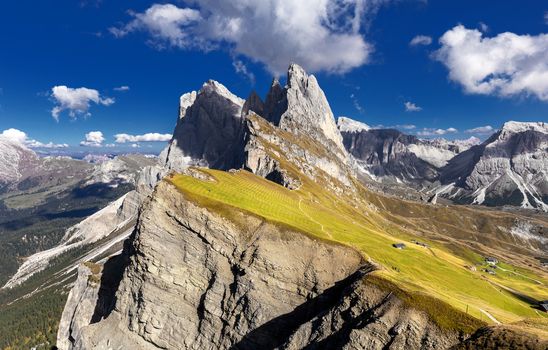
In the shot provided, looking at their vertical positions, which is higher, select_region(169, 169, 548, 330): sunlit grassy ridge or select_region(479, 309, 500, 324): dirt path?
select_region(169, 169, 548, 330): sunlit grassy ridge

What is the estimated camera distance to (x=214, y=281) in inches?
2943

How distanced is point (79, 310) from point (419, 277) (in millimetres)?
96113

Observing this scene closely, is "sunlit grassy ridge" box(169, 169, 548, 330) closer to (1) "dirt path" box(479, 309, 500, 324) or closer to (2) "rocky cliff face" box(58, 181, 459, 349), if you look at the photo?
(2) "rocky cliff face" box(58, 181, 459, 349)

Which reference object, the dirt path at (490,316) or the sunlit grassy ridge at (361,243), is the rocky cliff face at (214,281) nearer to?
the sunlit grassy ridge at (361,243)

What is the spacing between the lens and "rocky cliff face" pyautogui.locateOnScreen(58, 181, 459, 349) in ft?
224

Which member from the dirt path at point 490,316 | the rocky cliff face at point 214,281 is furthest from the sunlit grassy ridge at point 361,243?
the dirt path at point 490,316

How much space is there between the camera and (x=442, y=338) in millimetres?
43750

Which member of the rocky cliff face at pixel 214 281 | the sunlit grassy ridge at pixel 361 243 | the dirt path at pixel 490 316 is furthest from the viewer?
the sunlit grassy ridge at pixel 361 243

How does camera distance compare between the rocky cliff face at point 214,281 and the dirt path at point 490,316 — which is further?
the rocky cliff face at point 214,281

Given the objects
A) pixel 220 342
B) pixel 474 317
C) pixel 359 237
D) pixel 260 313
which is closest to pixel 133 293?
pixel 220 342

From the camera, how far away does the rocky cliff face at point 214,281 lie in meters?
68.3

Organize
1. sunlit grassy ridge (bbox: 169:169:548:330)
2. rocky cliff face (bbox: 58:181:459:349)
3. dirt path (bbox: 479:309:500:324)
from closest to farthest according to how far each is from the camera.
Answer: dirt path (bbox: 479:309:500:324), rocky cliff face (bbox: 58:181:459:349), sunlit grassy ridge (bbox: 169:169:548:330)

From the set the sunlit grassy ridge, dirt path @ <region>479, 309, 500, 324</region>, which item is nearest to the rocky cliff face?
the sunlit grassy ridge

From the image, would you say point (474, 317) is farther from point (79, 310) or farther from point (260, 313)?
point (79, 310)
